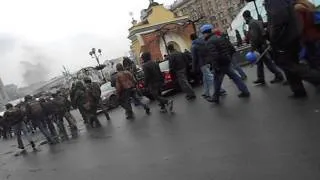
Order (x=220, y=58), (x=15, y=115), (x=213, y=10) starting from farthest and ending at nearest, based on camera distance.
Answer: (x=213, y=10) < (x=15, y=115) < (x=220, y=58)

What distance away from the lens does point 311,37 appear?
9.51 metres

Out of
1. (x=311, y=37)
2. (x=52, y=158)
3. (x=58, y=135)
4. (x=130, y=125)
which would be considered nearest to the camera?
(x=311, y=37)

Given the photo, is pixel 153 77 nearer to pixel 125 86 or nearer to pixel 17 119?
pixel 125 86

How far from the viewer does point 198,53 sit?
1389cm

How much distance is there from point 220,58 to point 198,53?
1.71 m

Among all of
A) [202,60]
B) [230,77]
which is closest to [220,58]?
[230,77]

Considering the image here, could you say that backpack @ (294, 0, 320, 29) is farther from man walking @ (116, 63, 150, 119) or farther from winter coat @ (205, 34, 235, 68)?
man walking @ (116, 63, 150, 119)

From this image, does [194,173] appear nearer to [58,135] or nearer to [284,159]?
[284,159]

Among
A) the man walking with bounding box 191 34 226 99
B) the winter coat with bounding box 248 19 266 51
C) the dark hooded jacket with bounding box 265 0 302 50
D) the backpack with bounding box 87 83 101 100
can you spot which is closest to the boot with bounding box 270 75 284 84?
the winter coat with bounding box 248 19 266 51

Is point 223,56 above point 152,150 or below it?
above

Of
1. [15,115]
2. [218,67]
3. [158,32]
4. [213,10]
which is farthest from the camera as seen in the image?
[213,10]

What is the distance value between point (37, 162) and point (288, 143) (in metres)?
8.29

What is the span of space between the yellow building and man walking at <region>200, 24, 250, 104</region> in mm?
42235

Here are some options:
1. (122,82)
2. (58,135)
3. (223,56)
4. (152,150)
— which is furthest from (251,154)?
(58,135)
